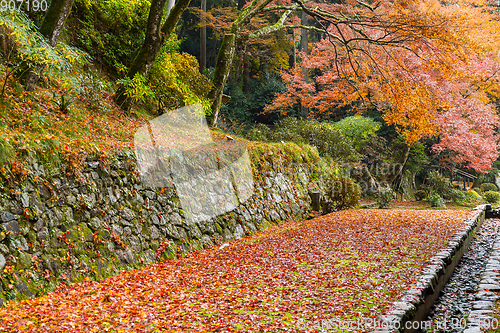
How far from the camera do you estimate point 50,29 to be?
18.5 feet

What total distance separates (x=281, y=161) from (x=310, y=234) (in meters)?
3.71

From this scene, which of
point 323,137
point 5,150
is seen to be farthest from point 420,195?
point 5,150

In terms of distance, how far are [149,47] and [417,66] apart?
10.1m

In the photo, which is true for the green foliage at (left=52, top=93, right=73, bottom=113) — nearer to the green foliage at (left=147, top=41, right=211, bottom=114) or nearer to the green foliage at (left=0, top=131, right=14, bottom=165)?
the green foliage at (left=0, top=131, right=14, bottom=165)

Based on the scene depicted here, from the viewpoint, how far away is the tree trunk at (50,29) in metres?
5.46

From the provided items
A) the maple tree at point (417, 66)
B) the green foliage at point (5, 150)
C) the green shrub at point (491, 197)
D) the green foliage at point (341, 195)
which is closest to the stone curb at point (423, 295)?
the maple tree at point (417, 66)

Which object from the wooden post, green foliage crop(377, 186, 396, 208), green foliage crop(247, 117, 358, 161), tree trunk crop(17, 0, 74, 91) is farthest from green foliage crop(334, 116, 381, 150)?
tree trunk crop(17, 0, 74, 91)

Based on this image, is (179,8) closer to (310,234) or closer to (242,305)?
(310,234)

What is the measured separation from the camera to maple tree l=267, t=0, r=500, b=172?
22.3 ft

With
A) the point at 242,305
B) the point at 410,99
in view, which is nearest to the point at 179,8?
the point at 410,99

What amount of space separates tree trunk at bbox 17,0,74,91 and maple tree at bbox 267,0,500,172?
4.45m

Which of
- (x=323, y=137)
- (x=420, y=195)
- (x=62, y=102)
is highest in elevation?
(x=62, y=102)

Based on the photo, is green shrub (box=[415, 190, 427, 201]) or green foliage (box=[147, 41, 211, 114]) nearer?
green foliage (box=[147, 41, 211, 114])

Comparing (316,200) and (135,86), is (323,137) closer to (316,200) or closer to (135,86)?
(316,200)
